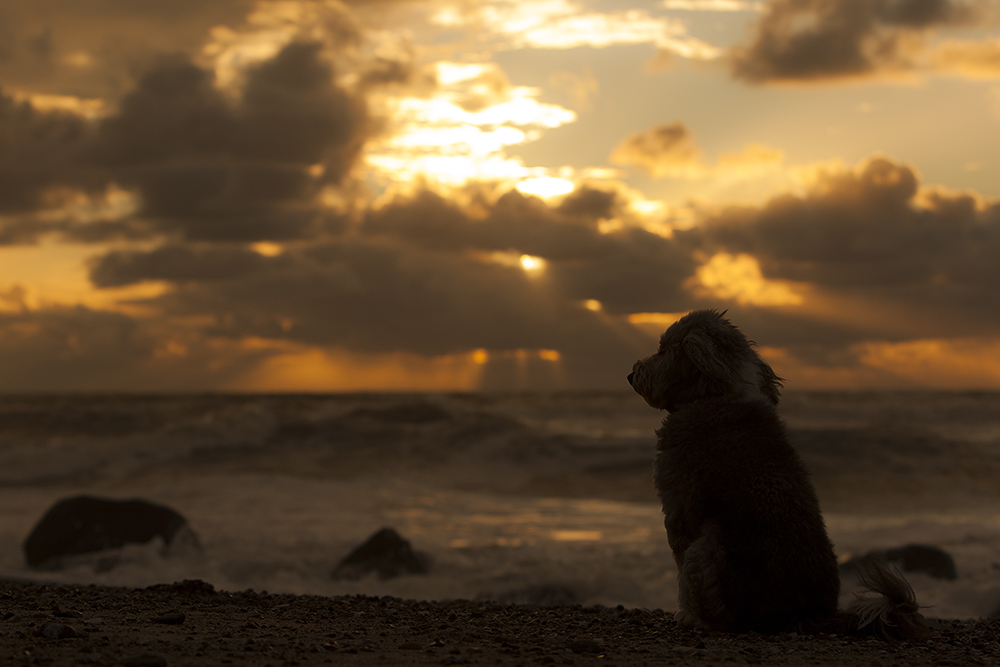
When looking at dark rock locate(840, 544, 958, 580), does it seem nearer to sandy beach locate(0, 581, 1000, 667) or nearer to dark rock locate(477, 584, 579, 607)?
dark rock locate(477, 584, 579, 607)

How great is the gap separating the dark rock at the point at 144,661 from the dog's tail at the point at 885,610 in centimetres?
375

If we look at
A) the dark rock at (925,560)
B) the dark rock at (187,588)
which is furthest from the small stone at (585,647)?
the dark rock at (925,560)

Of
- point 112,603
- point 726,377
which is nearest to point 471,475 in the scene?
point 112,603

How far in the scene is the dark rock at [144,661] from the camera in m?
3.78

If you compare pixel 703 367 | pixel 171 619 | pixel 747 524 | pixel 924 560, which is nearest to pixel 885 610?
pixel 747 524

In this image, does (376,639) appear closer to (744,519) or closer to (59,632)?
(59,632)

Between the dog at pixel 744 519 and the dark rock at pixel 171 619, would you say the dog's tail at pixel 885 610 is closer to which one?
the dog at pixel 744 519

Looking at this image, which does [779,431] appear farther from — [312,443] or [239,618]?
[312,443]

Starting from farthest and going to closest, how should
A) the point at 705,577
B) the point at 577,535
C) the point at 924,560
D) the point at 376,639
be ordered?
the point at 577,535 → the point at 924,560 → the point at 376,639 → the point at 705,577

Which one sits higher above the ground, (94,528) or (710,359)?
(710,359)

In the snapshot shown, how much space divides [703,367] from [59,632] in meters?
3.97

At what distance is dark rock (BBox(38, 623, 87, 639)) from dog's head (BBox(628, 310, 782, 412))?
361 centimetres

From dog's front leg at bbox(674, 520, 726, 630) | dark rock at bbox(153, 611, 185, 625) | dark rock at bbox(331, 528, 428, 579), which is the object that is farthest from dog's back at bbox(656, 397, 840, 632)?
dark rock at bbox(331, 528, 428, 579)

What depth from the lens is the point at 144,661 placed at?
12.5 feet
